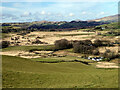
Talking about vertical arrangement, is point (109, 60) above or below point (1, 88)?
below

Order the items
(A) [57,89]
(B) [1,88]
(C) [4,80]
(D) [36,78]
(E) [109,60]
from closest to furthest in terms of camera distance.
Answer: (B) [1,88], (A) [57,89], (C) [4,80], (D) [36,78], (E) [109,60]

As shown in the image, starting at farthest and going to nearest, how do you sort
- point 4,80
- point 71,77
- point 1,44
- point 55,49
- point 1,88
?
point 1,44 < point 55,49 < point 71,77 < point 4,80 < point 1,88

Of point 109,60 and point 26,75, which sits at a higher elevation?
point 26,75

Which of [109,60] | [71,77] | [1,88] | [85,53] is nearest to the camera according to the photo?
[1,88]

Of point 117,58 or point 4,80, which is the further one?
point 117,58

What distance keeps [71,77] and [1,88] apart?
1312cm

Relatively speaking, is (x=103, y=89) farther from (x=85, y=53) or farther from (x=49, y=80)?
(x=85, y=53)

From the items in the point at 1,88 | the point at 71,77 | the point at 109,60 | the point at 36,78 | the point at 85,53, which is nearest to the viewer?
the point at 1,88

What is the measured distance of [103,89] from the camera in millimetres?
19188

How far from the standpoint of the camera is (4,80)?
20.4 meters

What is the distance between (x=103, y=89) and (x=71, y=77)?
26.9ft

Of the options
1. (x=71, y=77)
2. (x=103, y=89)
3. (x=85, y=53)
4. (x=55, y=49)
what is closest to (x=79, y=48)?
(x=85, y=53)

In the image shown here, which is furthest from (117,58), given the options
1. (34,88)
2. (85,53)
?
(34,88)

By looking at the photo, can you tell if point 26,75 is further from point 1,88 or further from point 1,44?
point 1,44
